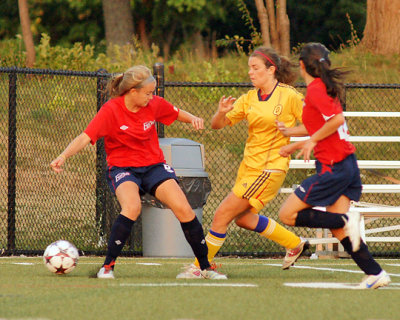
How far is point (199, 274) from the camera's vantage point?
732cm

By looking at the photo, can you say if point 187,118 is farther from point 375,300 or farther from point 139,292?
point 375,300

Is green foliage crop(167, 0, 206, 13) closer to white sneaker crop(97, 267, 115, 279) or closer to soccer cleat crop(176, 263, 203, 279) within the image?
soccer cleat crop(176, 263, 203, 279)

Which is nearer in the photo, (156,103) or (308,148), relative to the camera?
(308,148)

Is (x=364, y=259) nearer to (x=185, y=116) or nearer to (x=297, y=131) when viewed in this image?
(x=297, y=131)

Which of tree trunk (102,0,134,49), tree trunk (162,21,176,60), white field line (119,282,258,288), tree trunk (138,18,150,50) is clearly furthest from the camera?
tree trunk (162,21,176,60)

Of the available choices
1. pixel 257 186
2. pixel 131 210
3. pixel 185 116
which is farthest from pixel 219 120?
pixel 131 210

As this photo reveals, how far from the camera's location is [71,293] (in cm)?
607

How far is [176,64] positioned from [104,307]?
1414 centimetres

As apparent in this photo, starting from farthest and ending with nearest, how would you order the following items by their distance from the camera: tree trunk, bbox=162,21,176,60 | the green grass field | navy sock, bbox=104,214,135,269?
tree trunk, bbox=162,21,176,60, navy sock, bbox=104,214,135,269, the green grass field

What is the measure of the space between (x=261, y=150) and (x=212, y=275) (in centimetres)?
113

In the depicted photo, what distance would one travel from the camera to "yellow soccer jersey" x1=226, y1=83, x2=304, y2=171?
7457 millimetres

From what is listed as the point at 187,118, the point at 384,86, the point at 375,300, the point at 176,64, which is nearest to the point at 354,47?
the point at 176,64

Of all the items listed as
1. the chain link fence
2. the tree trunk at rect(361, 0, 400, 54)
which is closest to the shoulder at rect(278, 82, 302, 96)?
the chain link fence

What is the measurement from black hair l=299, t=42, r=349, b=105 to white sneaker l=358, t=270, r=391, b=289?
4.31 ft
